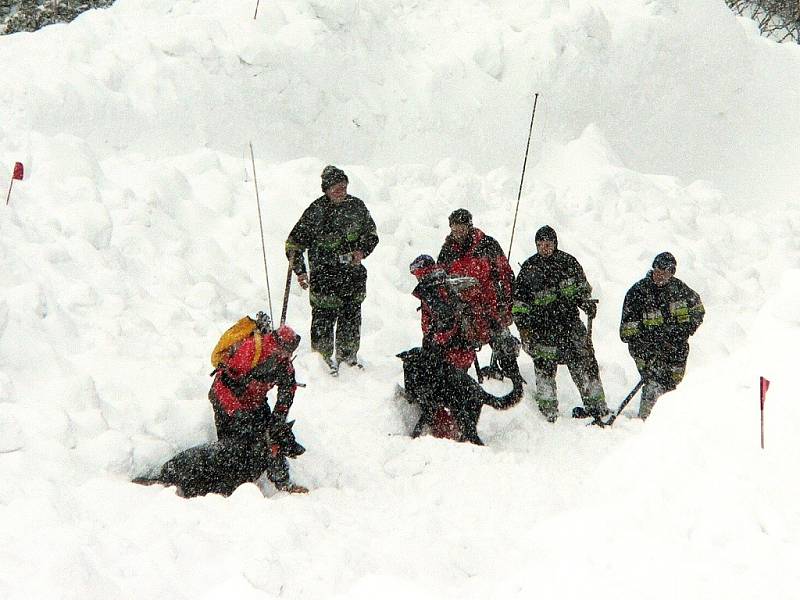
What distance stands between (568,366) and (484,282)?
1084 mm

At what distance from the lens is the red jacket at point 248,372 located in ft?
19.9

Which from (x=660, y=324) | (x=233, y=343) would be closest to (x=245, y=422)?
(x=233, y=343)

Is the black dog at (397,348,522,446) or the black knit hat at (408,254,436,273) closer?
the black dog at (397,348,522,446)

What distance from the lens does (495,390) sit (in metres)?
8.50

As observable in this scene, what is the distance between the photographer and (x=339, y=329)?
331 inches

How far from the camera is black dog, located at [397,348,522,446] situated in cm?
727

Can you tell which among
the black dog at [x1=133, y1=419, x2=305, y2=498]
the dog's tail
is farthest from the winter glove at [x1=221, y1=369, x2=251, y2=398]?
the dog's tail

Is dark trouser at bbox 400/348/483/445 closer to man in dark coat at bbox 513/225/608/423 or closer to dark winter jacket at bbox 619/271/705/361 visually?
man in dark coat at bbox 513/225/608/423

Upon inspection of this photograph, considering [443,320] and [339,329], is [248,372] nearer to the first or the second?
[443,320]

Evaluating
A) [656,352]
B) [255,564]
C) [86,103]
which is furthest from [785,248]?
[255,564]

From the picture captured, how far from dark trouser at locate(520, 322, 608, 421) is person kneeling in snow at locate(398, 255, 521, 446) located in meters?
0.65

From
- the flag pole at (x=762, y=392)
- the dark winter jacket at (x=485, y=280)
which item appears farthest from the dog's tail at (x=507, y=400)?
the flag pole at (x=762, y=392)

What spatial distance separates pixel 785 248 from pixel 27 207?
951 cm

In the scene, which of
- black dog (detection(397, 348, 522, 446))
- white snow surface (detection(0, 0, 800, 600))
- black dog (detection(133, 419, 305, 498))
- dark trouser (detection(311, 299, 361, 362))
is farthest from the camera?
dark trouser (detection(311, 299, 361, 362))
